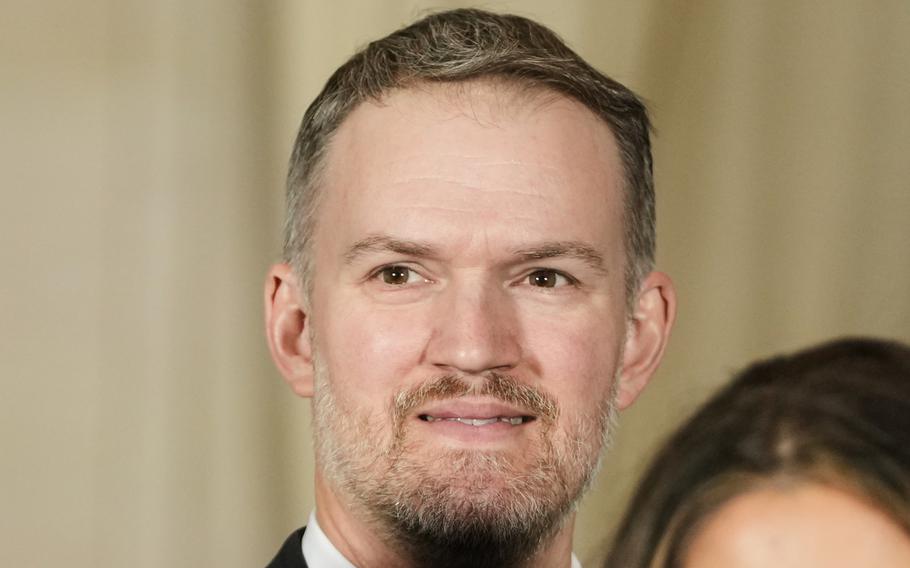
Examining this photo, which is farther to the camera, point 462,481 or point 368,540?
point 368,540

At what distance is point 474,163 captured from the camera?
1663mm

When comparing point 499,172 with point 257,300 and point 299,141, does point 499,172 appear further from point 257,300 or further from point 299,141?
point 257,300

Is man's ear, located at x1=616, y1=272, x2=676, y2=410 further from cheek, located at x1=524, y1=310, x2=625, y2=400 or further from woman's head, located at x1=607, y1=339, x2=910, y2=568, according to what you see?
woman's head, located at x1=607, y1=339, x2=910, y2=568

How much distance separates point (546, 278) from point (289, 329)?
37cm

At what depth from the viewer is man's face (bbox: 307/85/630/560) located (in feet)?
5.39

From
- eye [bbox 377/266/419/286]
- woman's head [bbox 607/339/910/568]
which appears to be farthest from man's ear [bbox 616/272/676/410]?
woman's head [bbox 607/339/910/568]

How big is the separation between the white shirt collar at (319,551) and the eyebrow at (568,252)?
42 centimetres

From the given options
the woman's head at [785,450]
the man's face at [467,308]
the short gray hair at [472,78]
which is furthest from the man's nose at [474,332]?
the woman's head at [785,450]

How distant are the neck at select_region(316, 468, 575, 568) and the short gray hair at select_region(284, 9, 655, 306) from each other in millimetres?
275

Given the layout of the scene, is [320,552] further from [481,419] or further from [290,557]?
[481,419]

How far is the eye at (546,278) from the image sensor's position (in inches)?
66.6

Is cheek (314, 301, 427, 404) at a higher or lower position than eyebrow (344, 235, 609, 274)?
lower

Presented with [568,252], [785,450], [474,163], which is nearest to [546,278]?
[568,252]

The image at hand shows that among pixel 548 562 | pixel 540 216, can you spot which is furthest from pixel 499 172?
pixel 548 562
